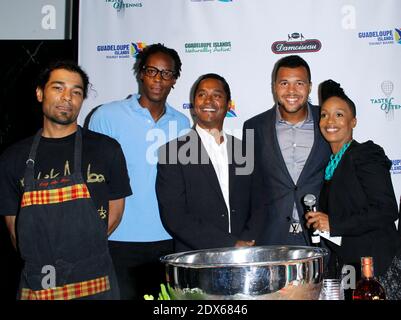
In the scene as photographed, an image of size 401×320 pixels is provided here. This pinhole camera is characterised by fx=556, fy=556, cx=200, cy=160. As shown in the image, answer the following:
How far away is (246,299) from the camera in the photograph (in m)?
1.23

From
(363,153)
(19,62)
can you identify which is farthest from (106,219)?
(19,62)

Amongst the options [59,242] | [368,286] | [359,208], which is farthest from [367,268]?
[59,242]

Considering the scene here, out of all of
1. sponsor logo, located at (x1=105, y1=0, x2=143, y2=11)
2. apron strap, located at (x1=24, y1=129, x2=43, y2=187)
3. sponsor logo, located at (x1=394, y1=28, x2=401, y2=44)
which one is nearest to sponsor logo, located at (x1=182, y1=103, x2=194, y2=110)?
sponsor logo, located at (x1=105, y1=0, x2=143, y2=11)

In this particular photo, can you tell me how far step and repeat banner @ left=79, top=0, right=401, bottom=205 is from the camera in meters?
3.49

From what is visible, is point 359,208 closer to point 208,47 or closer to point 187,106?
point 187,106

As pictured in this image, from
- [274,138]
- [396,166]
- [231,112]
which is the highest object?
[231,112]

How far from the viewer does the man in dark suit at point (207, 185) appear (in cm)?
280

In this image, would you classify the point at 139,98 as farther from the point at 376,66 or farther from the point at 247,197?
the point at 376,66

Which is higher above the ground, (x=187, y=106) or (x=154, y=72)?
(x=154, y=72)

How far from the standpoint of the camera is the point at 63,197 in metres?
2.41

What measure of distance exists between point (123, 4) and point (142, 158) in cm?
121

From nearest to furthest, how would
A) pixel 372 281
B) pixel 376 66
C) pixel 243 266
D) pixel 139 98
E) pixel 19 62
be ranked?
pixel 243 266
pixel 372 281
pixel 139 98
pixel 376 66
pixel 19 62

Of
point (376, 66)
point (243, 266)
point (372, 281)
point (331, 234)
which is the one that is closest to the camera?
point (243, 266)

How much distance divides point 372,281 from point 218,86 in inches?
65.0
